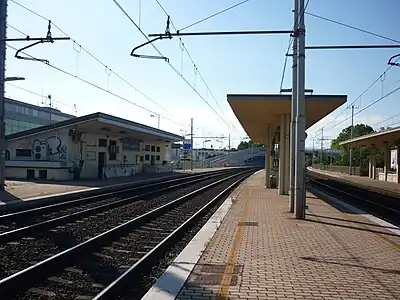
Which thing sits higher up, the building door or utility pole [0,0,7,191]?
utility pole [0,0,7,191]

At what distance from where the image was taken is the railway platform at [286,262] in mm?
6625

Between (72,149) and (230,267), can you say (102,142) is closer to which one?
(72,149)

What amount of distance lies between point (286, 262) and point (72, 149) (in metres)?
33.1

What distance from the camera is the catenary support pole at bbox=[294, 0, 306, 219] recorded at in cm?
1474

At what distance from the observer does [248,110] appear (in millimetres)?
26906

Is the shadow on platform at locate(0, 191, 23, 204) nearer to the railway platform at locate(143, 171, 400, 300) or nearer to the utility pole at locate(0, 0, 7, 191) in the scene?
the utility pole at locate(0, 0, 7, 191)

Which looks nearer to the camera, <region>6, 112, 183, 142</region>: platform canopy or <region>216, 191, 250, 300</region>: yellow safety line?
<region>216, 191, 250, 300</region>: yellow safety line

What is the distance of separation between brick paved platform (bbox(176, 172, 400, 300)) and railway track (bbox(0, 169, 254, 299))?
1.14m

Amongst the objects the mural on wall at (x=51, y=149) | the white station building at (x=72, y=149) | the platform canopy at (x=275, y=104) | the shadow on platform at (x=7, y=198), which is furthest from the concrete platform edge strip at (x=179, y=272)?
the mural on wall at (x=51, y=149)

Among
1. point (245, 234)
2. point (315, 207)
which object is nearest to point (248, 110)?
point (315, 207)

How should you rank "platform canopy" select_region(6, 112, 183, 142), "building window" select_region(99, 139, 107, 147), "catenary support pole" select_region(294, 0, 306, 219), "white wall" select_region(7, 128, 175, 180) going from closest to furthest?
1. "catenary support pole" select_region(294, 0, 306, 219)
2. "platform canopy" select_region(6, 112, 183, 142)
3. "white wall" select_region(7, 128, 175, 180)
4. "building window" select_region(99, 139, 107, 147)

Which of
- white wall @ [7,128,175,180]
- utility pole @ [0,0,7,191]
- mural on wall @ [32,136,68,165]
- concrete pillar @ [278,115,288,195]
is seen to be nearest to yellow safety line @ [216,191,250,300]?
concrete pillar @ [278,115,288,195]

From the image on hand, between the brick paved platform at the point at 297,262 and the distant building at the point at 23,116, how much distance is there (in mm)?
62405

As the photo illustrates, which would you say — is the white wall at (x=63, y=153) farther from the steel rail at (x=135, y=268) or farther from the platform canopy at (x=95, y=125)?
the steel rail at (x=135, y=268)
